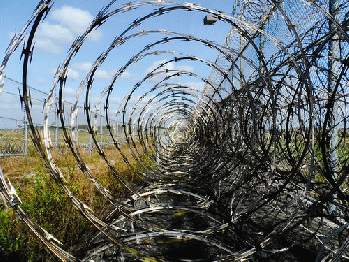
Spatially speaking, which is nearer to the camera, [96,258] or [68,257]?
[68,257]

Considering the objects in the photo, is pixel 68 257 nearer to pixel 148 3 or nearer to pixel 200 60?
pixel 148 3

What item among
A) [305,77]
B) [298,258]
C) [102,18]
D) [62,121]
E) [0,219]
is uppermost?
[102,18]

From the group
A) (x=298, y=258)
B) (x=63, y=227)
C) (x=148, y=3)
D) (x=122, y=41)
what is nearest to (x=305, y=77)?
(x=148, y=3)

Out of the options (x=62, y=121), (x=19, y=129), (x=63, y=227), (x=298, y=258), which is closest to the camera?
(x=62, y=121)

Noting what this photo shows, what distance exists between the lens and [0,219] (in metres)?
2.97

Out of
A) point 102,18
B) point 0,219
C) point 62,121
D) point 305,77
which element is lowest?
point 0,219

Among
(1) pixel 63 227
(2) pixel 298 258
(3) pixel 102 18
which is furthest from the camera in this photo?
(1) pixel 63 227

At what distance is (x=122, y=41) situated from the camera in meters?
2.75

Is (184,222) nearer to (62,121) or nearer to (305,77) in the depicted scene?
(62,121)

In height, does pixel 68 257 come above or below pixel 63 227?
above

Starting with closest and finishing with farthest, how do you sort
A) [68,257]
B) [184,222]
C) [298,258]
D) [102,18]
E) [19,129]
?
[68,257], [102,18], [298,258], [184,222], [19,129]

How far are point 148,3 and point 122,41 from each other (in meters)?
0.61

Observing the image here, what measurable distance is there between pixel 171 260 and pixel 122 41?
1.90m

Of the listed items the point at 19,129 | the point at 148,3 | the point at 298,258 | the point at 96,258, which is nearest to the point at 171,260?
the point at 96,258
